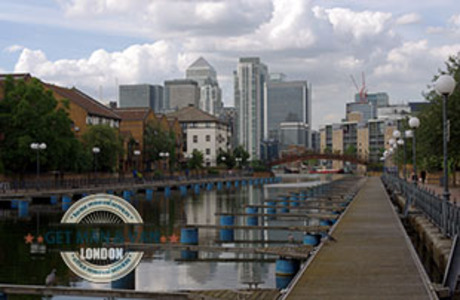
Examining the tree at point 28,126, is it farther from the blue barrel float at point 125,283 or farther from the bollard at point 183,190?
the blue barrel float at point 125,283

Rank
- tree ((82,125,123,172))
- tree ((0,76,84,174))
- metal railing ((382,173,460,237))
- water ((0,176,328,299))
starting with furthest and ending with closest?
1. tree ((82,125,123,172))
2. tree ((0,76,84,174))
3. water ((0,176,328,299))
4. metal railing ((382,173,460,237))

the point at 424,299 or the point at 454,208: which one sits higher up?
the point at 454,208

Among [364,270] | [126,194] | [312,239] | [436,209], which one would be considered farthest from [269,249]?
[126,194]

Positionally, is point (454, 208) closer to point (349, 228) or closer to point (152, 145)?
point (349, 228)

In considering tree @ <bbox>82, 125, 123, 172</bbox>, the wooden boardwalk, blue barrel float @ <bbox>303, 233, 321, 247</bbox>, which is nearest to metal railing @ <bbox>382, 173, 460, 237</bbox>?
the wooden boardwalk

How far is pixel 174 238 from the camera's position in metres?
32.9

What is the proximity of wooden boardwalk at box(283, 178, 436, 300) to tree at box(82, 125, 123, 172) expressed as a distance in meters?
53.7

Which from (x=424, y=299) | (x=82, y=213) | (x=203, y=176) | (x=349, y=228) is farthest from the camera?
(x=203, y=176)

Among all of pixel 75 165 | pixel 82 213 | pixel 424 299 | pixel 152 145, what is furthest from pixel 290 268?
pixel 152 145

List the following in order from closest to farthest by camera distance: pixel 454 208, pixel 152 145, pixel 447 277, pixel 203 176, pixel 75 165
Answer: pixel 447 277
pixel 454 208
pixel 75 165
pixel 152 145
pixel 203 176

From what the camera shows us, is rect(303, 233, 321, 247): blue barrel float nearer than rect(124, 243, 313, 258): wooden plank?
No

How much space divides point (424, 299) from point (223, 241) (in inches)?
800

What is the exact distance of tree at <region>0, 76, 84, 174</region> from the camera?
→ 2266 inches

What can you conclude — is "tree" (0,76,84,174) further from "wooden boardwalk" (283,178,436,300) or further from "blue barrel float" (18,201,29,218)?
"wooden boardwalk" (283,178,436,300)
